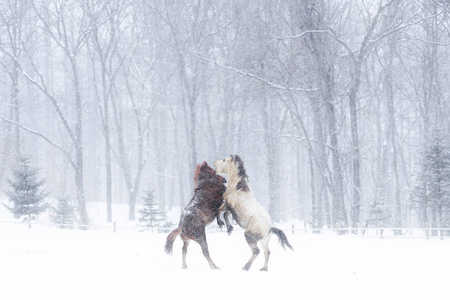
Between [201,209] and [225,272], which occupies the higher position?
[201,209]

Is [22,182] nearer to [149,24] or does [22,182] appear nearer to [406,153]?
[149,24]

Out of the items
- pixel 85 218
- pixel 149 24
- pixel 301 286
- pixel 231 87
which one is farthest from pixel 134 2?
pixel 301 286

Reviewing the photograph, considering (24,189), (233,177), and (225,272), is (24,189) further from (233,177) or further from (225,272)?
(225,272)

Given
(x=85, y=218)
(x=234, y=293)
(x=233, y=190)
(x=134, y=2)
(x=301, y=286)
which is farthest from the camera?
(x=134, y=2)

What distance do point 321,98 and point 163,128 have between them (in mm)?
21645

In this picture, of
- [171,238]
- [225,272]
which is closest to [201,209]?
[171,238]

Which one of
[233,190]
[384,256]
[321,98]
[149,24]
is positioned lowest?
[384,256]

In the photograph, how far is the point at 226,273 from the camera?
11633mm

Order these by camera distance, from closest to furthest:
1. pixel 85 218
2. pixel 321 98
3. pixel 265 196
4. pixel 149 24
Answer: pixel 321 98 → pixel 85 218 → pixel 149 24 → pixel 265 196

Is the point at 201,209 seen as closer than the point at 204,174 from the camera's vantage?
Yes

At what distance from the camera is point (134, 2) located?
37.9 meters

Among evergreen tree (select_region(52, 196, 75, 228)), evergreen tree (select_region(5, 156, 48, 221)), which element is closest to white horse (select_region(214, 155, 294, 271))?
evergreen tree (select_region(5, 156, 48, 221))

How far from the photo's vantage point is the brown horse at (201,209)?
1227 cm

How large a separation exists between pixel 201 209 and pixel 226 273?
151cm
